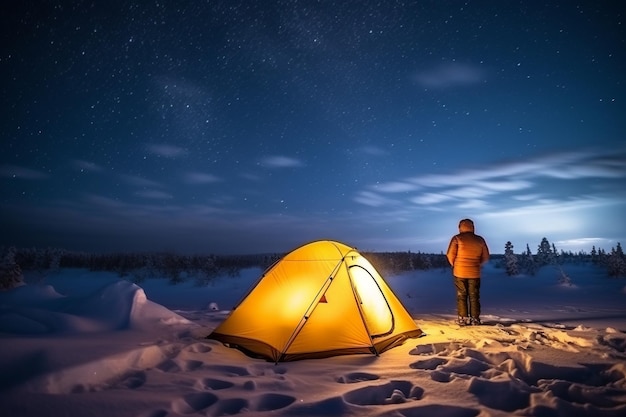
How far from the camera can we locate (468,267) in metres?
7.93

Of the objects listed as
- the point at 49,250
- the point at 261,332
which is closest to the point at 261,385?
the point at 261,332

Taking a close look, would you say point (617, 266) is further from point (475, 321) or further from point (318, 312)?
point (318, 312)

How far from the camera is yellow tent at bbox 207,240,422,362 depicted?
5852mm

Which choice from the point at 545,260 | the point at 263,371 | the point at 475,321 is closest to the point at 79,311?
the point at 263,371

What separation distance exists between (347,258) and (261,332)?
2.06m

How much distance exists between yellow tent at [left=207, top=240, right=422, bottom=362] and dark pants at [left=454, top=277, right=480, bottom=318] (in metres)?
1.67

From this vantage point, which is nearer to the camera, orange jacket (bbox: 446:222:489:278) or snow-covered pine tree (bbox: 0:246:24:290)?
orange jacket (bbox: 446:222:489:278)

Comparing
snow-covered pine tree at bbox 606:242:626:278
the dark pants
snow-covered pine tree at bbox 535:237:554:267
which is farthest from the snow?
snow-covered pine tree at bbox 535:237:554:267

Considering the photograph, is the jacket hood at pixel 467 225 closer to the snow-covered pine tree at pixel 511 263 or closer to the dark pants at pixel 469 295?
the dark pants at pixel 469 295

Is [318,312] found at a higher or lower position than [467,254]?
lower

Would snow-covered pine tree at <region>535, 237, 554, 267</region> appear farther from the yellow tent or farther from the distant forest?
the yellow tent

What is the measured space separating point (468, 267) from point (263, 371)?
5.19m

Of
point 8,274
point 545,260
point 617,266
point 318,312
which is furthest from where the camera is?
point 545,260

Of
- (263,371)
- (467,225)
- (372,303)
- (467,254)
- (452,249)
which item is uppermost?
(467,225)
